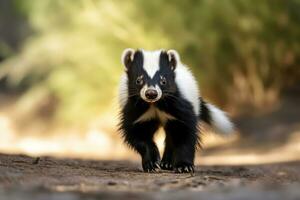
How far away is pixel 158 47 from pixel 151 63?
9.51 metres

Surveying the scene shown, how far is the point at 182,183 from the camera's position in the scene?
16.5 ft

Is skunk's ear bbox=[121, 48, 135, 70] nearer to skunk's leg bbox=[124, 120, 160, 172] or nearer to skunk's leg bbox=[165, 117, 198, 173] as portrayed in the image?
skunk's leg bbox=[124, 120, 160, 172]

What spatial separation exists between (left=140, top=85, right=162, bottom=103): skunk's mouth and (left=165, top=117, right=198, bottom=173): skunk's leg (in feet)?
1.37

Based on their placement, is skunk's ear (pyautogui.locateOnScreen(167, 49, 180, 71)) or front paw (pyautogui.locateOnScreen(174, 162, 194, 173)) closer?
front paw (pyautogui.locateOnScreen(174, 162, 194, 173))

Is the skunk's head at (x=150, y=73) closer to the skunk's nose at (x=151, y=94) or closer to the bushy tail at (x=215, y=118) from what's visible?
the skunk's nose at (x=151, y=94)

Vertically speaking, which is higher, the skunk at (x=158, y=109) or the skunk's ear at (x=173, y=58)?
the skunk's ear at (x=173, y=58)

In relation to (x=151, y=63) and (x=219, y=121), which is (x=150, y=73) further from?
(x=219, y=121)

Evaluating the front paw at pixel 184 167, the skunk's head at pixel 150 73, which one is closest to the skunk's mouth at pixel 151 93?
the skunk's head at pixel 150 73

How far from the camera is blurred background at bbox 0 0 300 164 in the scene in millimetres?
15086

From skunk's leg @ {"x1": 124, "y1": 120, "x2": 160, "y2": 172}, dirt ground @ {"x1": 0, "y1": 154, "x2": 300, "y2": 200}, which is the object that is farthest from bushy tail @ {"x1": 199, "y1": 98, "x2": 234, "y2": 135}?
dirt ground @ {"x1": 0, "y1": 154, "x2": 300, "y2": 200}

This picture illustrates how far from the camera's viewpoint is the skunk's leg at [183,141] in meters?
6.77

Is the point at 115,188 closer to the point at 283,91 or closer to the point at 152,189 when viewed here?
the point at 152,189

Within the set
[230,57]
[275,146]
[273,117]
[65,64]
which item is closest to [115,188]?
[275,146]

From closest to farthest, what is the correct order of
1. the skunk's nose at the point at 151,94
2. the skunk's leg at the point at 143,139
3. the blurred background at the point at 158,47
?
the skunk's nose at the point at 151,94
the skunk's leg at the point at 143,139
the blurred background at the point at 158,47
